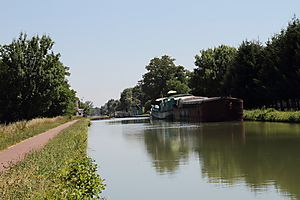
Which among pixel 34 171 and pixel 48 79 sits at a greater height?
pixel 48 79

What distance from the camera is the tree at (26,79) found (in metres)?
52.9

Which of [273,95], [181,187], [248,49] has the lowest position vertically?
[181,187]

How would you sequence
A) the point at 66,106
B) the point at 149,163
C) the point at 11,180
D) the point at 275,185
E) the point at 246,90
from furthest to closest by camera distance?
the point at 66,106 → the point at 246,90 → the point at 149,163 → the point at 275,185 → the point at 11,180

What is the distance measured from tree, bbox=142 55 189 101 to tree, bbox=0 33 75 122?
6556 centimetres

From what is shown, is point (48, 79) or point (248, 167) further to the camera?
point (48, 79)

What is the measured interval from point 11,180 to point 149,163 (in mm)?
7207

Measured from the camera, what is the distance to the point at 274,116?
4150 cm

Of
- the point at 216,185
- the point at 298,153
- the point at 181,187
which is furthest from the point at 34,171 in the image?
the point at 298,153

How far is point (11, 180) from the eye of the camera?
9844mm

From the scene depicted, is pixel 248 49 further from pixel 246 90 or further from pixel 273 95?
pixel 273 95

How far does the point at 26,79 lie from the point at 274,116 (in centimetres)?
2986

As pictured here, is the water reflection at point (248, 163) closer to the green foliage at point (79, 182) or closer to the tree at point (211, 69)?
the green foliage at point (79, 182)

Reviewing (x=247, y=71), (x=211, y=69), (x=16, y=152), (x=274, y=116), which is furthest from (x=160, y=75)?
(x=16, y=152)

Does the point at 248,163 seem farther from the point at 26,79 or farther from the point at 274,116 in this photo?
the point at 26,79
